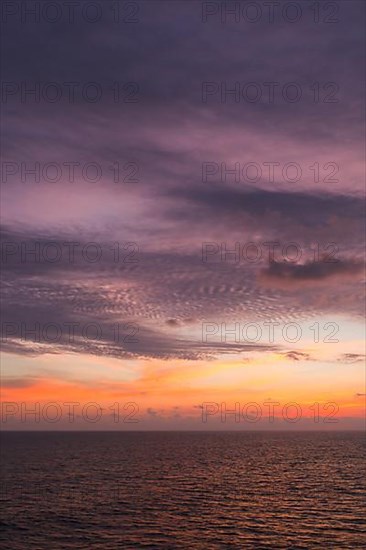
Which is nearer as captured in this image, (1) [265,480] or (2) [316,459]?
(1) [265,480]

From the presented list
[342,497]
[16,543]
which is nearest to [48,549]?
[16,543]

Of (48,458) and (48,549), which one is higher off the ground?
(48,549)

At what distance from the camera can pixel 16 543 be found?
50938 mm

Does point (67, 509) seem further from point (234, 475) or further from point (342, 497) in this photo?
point (234, 475)

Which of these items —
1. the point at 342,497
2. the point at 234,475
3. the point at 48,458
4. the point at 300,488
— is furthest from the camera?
the point at 48,458

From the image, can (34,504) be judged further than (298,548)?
Yes

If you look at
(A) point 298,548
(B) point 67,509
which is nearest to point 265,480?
(B) point 67,509

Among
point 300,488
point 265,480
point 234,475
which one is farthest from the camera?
point 234,475

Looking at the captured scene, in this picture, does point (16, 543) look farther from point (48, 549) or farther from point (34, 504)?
point (34, 504)

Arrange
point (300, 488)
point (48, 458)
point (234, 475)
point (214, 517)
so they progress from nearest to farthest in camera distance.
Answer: point (214, 517) < point (300, 488) < point (234, 475) < point (48, 458)

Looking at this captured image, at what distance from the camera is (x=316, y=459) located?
145 meters

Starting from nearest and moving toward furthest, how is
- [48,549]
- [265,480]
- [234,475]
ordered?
[48,549] → [265,480] → [234,475]

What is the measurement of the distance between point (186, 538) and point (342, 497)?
32.7m

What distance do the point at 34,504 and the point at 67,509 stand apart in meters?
5.95
